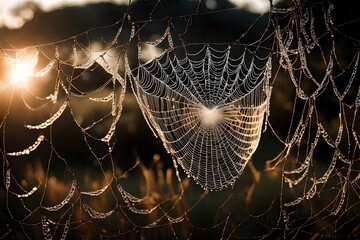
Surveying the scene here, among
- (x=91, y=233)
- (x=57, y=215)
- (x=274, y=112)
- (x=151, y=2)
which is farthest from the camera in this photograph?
(x=151, y=2)

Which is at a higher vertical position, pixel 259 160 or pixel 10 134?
pixel 10 134

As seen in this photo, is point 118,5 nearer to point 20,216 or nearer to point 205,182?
point 205,182

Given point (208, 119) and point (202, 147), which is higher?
point (208, 119)

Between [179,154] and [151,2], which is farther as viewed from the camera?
[151,2]

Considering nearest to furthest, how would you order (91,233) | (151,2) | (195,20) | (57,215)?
(91,233)
(57,215)
(195,20)
(151,2)

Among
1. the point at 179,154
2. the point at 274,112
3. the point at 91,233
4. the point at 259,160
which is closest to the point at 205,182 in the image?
the point at 179,154

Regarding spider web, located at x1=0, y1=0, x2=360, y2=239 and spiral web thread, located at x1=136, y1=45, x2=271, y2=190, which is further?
spiral web thread, located at x1=136, y1=45, x2=271, y2=190

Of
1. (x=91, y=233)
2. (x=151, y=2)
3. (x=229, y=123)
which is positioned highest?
(x=151, y=2)

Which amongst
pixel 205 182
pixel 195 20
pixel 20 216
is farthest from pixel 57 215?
pixel 195 20

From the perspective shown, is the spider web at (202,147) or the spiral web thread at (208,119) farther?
the spiral web thread at (208,119)
